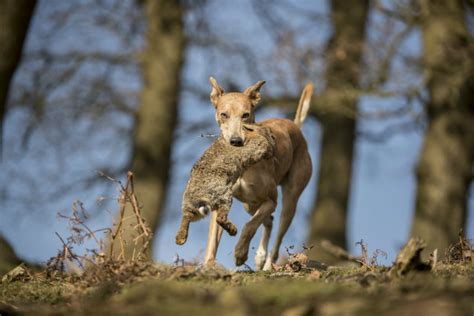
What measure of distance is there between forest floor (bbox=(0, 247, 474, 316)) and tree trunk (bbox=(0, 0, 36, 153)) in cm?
531

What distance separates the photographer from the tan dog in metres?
6.70

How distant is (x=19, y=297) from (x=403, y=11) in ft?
39.6

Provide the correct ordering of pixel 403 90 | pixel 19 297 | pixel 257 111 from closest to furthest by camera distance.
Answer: pixel 19 297 < pixel 403 90 < pixel 257 111

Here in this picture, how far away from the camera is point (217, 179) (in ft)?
18.3

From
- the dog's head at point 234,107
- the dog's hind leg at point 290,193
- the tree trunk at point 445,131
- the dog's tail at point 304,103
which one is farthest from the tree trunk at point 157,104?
the dog's head at point 234,107

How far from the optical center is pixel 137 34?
1747cm

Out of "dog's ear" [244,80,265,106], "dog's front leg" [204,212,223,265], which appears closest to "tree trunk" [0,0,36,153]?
"dog's ear" [244,80,265,106]

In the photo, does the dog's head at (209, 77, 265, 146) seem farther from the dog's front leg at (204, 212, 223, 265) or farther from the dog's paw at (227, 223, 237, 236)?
the dog's paw at (227, 223, 237, 236)

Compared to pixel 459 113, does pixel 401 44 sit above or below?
above

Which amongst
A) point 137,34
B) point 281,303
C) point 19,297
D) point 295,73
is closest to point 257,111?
point 295,73

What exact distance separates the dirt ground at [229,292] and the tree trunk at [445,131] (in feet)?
31.1

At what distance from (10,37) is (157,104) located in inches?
216

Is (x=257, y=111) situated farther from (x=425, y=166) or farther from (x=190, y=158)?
(x=425, y=166)

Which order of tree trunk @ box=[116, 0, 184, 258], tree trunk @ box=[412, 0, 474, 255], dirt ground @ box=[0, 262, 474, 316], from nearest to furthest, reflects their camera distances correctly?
dirt ground @ box=[0, 262, 474, 316] < tree trunk @ box=[412, 0, 474, 255] < tree trunk @ box=[116, 0, 184, 258]
